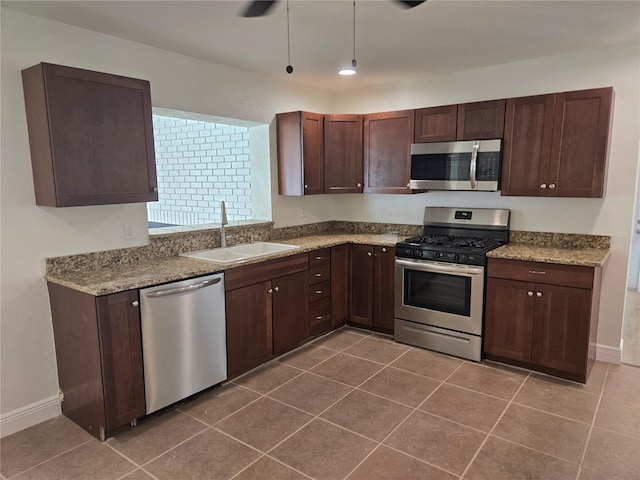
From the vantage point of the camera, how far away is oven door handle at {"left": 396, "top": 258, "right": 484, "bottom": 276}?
3.41 metres

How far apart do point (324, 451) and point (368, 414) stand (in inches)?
18.6

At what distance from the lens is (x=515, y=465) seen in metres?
2.24

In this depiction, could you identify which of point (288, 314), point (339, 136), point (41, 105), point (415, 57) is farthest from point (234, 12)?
point (288, 314)

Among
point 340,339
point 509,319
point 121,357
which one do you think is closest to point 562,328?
point 509,319

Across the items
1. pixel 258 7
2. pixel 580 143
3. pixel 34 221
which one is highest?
pixel 258 7

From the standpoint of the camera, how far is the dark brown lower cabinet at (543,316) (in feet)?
9.94

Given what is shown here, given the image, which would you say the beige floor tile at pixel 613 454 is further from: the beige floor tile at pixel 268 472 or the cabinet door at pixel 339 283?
the cabinet door at pixel 339 283

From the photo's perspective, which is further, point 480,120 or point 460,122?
point 460,122

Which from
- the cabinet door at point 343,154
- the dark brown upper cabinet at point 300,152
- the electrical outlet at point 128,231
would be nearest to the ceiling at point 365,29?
the dark brown upper cabinet at point 300,152

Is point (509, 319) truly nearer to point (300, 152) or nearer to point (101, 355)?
point (300, 152)

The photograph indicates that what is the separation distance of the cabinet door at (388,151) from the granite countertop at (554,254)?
1123mm

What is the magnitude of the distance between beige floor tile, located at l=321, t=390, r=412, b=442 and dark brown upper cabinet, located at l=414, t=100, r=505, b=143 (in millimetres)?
2345

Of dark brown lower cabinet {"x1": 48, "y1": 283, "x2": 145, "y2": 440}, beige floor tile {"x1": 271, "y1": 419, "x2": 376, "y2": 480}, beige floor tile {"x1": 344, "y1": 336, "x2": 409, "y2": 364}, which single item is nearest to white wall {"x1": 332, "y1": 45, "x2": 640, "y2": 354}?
beige floor tile {"x1": 344, "y1": 336, "x2": 409, "y2": 364}

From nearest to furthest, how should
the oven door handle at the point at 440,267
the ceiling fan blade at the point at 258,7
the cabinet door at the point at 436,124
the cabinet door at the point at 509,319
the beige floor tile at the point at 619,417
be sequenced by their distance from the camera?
the ceiling fan blade at the point at 258,7 → the beige floor tile at the point at 619,417 → the cabinet door at the point at 509,319 → the oven door handle at the point at 440,267 → the cabinet door at the point at 436,124
